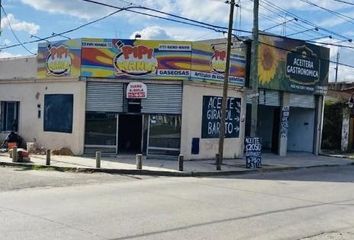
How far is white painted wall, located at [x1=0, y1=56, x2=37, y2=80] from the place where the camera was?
26.3 metres

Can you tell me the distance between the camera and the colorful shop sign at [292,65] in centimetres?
2786

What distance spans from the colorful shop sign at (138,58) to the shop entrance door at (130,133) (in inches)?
104

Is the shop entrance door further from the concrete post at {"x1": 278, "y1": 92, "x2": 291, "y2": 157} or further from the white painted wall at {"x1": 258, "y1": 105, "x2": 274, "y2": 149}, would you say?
the white painted wall at {"x1": 258, "y1": 105, "x2": 274, "y2": 149}

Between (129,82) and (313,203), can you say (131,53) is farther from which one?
(313,203)

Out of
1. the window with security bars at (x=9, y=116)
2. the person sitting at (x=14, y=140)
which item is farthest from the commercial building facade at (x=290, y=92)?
the window with security bars at (x=9, y=116)

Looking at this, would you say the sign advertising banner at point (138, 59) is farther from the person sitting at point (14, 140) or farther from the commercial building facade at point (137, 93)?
the person sitting at point (14, 140)

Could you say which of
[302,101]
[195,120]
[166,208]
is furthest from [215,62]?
[166,208]

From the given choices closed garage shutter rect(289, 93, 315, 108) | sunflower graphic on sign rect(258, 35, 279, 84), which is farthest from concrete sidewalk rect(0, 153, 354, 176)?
closed garage shutter rect(289, 93, 315, 108)

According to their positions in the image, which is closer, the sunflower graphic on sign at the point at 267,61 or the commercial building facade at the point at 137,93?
the commercial building facade at the point at 137,93

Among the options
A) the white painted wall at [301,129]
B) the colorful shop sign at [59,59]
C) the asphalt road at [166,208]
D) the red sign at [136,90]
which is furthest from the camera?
the white painted wall at [301,129]

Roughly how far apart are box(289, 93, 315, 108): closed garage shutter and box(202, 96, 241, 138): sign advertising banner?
5427 mm

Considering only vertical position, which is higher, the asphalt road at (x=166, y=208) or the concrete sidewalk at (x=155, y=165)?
the asphalt road at (x=166, y=208)

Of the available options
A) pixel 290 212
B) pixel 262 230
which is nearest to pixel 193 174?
pixel 290 212

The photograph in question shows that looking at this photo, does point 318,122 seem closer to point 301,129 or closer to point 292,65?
point 301,129
